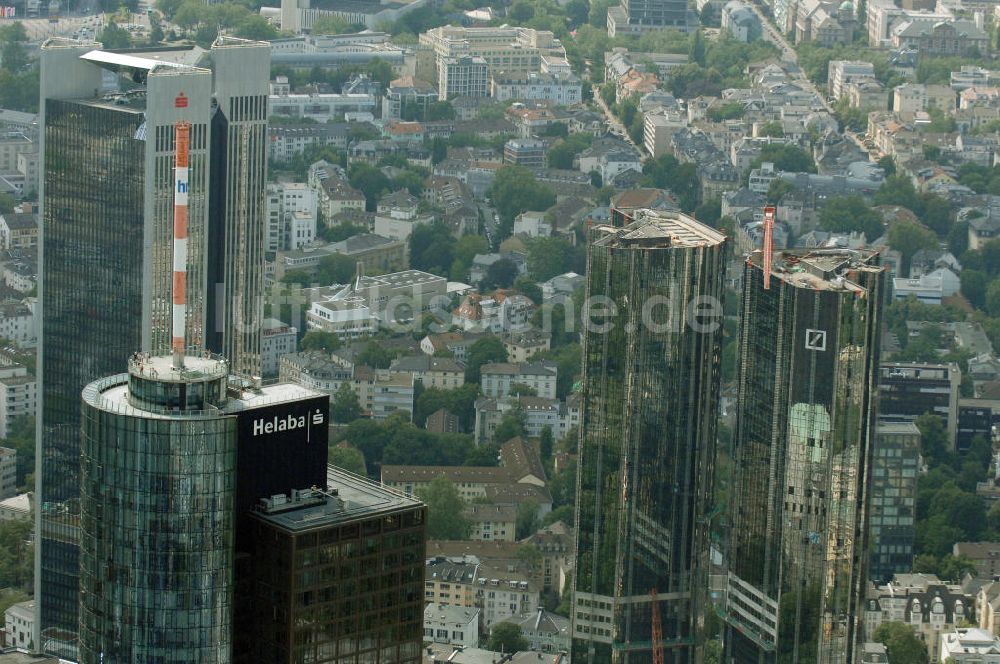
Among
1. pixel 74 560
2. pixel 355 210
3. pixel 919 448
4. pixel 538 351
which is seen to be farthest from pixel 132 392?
pixel 355 210

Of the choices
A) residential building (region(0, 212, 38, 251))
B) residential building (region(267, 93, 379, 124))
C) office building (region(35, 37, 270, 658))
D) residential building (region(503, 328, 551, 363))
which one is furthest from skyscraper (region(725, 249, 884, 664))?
residential building (region(267, 93, 379, 124))

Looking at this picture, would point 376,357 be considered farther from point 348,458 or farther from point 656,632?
point 656,632

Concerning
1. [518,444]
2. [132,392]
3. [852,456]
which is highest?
[132,392]

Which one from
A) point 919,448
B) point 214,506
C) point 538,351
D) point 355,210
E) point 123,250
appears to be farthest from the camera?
point 355,210

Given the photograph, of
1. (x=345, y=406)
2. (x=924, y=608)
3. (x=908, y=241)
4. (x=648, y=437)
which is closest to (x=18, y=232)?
(x=345, y=406)

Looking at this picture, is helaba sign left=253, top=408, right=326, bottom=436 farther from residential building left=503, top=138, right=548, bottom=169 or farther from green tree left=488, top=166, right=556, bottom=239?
residential building left=503, top=138, right=548, bottom=169

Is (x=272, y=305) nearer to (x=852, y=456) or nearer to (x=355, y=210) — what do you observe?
(x=355, y=210)

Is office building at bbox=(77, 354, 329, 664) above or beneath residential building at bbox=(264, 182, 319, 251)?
above
